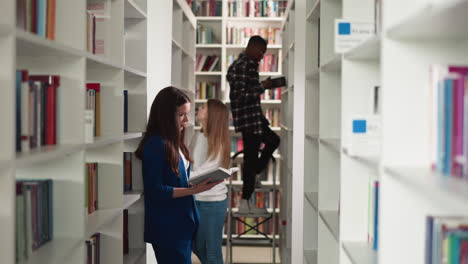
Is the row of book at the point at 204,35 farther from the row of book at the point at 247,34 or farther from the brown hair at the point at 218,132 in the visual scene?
the brown hair at the point at 218,132

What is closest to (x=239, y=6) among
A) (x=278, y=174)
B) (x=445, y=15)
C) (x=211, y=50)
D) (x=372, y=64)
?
(x=211, y=50)

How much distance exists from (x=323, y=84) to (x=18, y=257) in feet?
5.63

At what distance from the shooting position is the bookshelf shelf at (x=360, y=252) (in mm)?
1791

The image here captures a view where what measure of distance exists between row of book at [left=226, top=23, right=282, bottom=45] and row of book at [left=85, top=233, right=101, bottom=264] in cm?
415

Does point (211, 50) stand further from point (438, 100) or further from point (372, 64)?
point (438, 100)

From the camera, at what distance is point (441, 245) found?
4.26 feet

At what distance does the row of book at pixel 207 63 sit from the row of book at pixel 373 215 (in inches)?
186

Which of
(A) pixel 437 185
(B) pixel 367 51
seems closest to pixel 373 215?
(B) pixel 367 51

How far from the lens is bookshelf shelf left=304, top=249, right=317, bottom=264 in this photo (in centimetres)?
340

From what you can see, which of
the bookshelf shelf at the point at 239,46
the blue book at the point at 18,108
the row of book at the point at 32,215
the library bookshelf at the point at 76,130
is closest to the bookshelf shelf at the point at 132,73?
the library bookshelf at the point at 76,130

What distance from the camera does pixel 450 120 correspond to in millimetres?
1178

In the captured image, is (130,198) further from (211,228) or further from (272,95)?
(272,95)

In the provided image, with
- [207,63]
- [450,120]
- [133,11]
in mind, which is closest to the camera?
[450,120]

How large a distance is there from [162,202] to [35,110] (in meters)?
1.37
